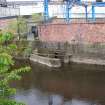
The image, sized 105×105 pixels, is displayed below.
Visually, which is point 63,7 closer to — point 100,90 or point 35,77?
point 35,77

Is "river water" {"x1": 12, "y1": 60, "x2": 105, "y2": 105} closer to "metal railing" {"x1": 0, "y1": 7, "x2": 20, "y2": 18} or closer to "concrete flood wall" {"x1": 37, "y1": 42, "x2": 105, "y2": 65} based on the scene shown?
"concrete flood wall" {"x1": 37, "y1": 42, "x2": 105, "y2": 65}

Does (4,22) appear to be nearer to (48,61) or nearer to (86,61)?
(48,61)

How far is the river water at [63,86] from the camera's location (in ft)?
69.4

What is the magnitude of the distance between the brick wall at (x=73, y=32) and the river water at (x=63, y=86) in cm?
342

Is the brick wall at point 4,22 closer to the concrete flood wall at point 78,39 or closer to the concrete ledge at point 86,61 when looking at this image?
the concrete flood wall at point 78,39

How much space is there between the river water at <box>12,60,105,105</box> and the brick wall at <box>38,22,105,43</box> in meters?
3.42

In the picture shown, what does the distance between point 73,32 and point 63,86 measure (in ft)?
32.4

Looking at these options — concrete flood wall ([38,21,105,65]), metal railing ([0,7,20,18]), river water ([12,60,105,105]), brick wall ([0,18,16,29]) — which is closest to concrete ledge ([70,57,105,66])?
concrete flood wall ([38,21,105,65])

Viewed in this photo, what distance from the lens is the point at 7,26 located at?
39.5m

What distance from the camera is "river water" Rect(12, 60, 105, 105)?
2114 cm

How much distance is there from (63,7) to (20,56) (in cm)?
1074

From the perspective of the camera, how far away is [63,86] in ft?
80.7

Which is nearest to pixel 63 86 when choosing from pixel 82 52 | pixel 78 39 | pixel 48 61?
pixel 48 61

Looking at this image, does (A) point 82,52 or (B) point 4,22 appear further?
(B) point 4,22
